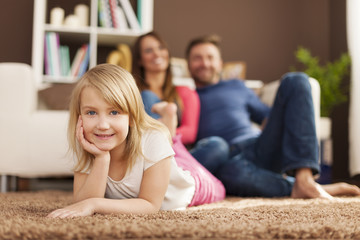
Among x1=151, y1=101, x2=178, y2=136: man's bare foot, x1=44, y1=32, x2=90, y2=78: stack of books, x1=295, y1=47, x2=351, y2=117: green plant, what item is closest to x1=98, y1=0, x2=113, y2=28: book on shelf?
x1=44, y1=32, x2=90, y2=78: stack of books

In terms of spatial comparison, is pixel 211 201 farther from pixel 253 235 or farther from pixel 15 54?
pixel 15 54

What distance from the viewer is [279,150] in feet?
5.46

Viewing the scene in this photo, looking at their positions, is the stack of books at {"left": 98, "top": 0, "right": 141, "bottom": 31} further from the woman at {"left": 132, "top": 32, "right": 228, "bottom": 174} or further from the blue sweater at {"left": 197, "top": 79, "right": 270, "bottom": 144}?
A: the blue sweater at {"left": 197, "top": 79, "right": 270, "bottom": 144}

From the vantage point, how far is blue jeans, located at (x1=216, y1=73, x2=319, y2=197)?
1.49 meters

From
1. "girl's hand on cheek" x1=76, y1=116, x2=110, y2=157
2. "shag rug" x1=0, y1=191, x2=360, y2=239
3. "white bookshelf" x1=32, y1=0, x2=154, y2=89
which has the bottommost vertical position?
"shag rug" x1=0, y1=191, x2=360, y2=239

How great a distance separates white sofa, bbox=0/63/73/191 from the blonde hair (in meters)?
0.87

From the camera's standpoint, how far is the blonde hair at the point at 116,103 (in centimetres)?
102

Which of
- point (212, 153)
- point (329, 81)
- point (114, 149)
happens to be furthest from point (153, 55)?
point (329, 81)

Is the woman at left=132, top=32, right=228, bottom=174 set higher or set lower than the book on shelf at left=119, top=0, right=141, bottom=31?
lower

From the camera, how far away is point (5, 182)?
1.96m

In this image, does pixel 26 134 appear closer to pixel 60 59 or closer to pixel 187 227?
pixel 60 59

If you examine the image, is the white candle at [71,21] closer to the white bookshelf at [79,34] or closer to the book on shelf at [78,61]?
the white bookshelf at [79,34]

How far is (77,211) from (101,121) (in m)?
0.23

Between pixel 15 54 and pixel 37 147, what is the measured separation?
5.92 feet
